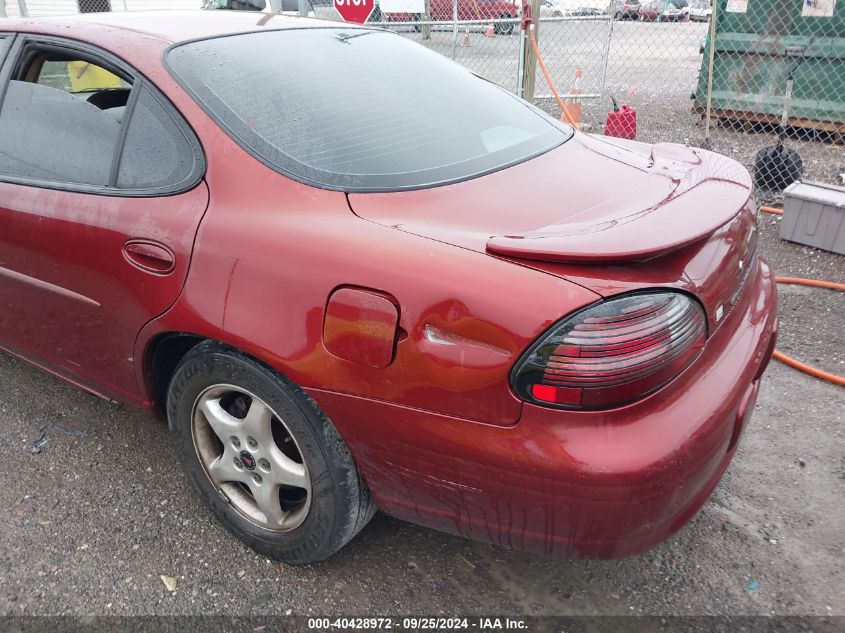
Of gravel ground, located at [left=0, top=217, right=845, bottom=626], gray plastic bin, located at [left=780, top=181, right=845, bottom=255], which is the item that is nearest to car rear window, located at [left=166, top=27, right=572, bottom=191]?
gravel ground, located at [left=0, top=217, right=845, bottom=626]

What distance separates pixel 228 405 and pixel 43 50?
4.93 ft

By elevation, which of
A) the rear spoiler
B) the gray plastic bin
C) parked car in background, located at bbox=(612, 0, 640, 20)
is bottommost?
the gray plastic bin

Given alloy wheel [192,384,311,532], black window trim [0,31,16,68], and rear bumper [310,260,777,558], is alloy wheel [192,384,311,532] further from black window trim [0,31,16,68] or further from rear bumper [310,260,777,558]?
black window trim [0,31,16,68]

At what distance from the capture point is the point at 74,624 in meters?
1.99

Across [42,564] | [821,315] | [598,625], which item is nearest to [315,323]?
[598,625]

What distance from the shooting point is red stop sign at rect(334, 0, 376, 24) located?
6.41 m

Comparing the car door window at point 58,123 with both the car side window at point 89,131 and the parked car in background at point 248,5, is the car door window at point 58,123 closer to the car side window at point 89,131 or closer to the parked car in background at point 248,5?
the car side window at point 89,131

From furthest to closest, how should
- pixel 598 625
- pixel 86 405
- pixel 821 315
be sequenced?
1. pixel 821 315
2. pixel 86 405
3. pixel 598 625

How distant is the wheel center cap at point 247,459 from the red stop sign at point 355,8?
18.0 feet

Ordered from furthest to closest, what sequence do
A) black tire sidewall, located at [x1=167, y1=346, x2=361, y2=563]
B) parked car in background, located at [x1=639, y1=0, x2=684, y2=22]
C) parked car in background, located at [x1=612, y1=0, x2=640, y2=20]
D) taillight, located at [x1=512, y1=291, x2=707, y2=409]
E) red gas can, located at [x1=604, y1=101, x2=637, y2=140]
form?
1. parked car in background, located at [x1=639, y1=0, x2=684, y2=22]
2. parked car in background, located at [x1=612, y1=0, x2=640, y2=20]
3. red gas can, located at [x1=604, y1=101, x2=637, y2=140]
4. black tire sidewall, located at [x1=167, y1=346, x2=361, y2=563]
5. taillight, located at [x1=512, y1=291, x2=707, y2=409]

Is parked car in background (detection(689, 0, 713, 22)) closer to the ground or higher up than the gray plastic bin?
higher up

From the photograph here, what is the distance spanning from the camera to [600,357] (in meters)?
1.47

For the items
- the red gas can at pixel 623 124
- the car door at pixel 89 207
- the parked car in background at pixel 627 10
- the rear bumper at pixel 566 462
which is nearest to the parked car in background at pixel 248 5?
the red gas can at pixel 623 124

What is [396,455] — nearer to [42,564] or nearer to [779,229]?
[42,564]
